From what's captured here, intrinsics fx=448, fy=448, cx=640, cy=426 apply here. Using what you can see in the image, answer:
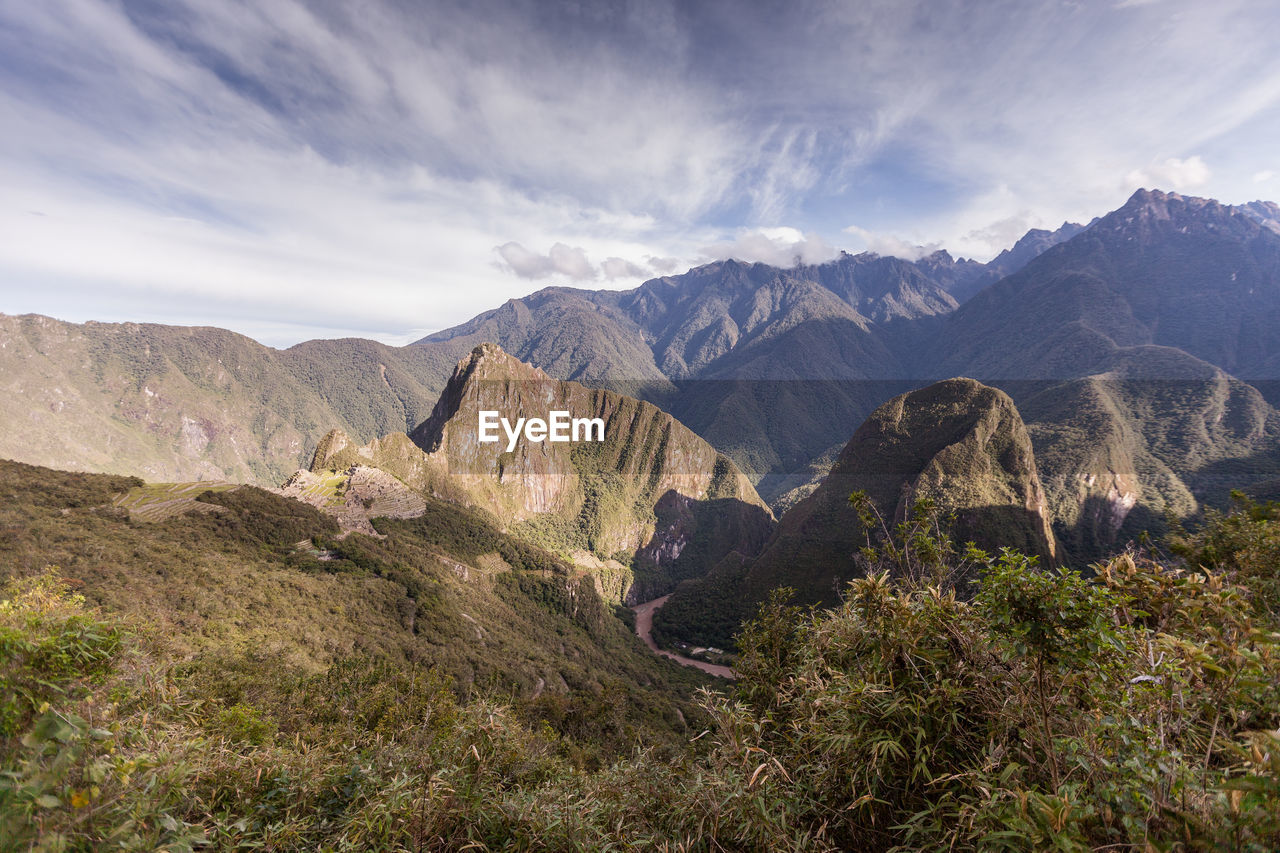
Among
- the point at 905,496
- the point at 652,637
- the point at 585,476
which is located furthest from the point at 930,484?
the point at 585,476

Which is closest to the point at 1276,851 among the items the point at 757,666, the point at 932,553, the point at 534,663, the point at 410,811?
the point at 932,553

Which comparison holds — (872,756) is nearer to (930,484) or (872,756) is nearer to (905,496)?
(905,496)

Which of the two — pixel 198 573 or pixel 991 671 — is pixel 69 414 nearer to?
pixel 198 573

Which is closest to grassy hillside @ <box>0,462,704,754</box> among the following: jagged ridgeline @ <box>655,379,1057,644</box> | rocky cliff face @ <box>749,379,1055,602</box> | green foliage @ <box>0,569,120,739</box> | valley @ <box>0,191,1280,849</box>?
valley @ <box>0,191,1280,849</box>

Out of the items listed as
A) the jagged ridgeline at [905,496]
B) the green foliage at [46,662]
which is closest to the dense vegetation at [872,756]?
the green foliage at [46,662]

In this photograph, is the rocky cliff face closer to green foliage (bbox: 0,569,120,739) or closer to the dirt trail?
the dirt trail

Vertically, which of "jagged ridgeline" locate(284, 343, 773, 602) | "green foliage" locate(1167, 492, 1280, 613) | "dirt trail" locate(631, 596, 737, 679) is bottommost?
"dirt trail" locate(631, 596, 737, 679)

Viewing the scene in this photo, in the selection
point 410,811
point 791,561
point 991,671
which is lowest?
point 791,561
